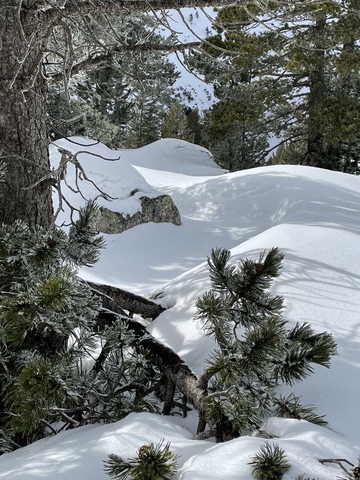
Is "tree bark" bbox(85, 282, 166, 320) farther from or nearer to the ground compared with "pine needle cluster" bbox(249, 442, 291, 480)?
farther from the ground

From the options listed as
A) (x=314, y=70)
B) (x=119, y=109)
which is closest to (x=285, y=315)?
(x=314, y=70)

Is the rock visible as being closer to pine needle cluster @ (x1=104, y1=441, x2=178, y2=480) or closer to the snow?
the snow

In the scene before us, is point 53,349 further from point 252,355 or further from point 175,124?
point 175,124

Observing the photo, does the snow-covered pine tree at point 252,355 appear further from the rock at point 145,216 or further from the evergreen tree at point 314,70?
the evergreen tree at point 314,70

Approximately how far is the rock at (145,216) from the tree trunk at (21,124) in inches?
205

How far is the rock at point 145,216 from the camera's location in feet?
25.0

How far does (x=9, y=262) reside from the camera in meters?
1.88

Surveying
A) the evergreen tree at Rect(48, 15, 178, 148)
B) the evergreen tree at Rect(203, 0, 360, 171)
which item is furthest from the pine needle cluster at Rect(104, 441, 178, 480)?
the evergreen tree at Rect(203, 0, 360, 171)

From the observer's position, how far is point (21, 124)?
2256 millimetres

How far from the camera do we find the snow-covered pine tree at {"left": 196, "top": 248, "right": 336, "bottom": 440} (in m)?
1.50

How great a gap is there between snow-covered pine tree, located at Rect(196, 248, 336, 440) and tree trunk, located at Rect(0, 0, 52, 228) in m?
1.00

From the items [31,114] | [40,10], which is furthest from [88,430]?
[40,10]

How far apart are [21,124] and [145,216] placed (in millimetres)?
5842

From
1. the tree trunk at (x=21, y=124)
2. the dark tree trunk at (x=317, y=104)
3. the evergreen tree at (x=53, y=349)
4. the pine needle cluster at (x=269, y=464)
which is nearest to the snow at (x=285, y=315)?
the pine needle cluster at (x=269, y=464)
